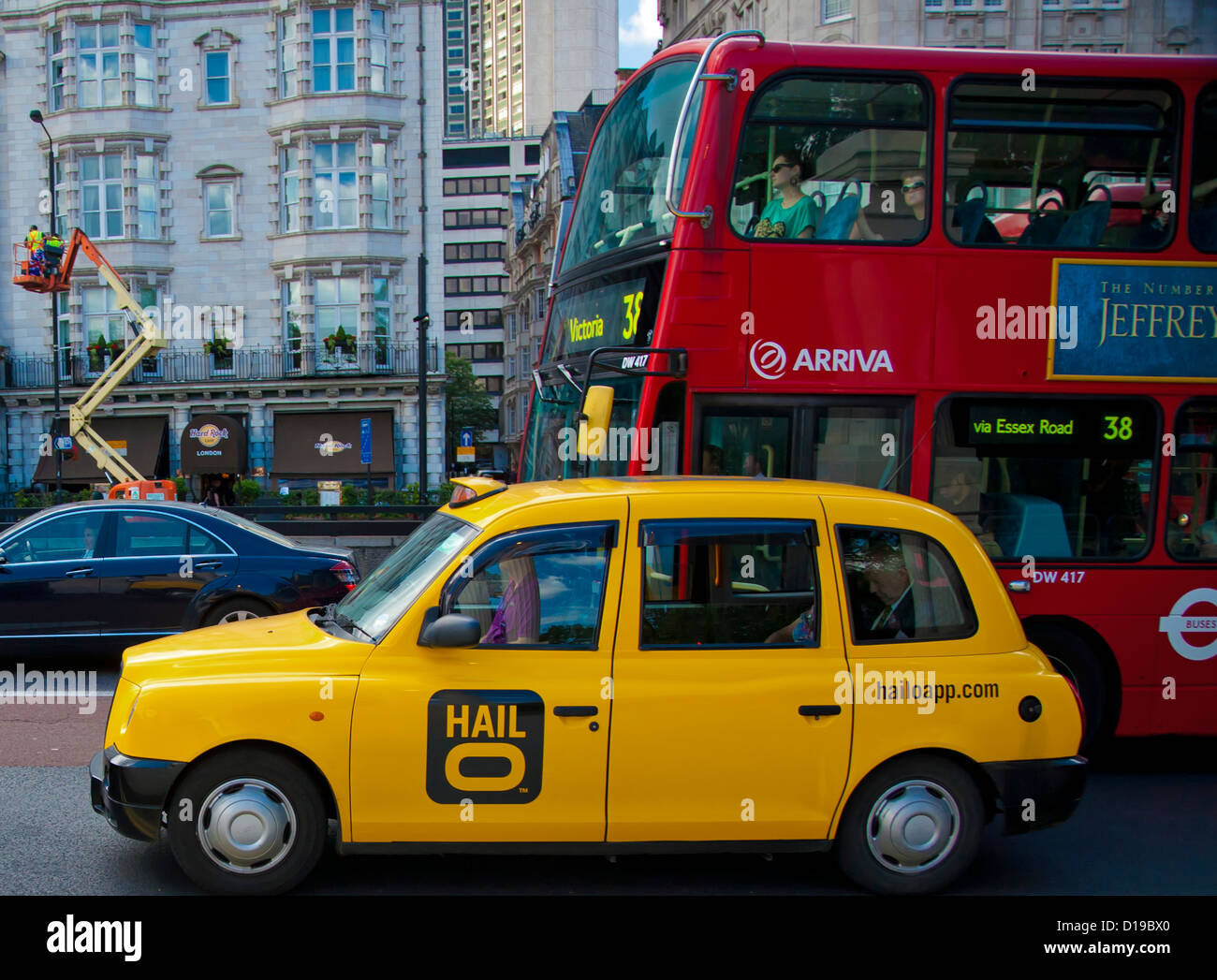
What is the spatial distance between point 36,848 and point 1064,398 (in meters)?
6.28

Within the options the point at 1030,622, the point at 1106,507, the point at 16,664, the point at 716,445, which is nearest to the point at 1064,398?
the point at 1106,507

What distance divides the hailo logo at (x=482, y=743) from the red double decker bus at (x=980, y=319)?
105 inches

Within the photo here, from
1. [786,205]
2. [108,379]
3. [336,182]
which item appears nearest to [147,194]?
[336,182]

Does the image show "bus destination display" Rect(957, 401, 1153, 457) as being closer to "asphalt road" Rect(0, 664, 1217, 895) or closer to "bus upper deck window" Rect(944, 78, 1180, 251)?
"bus upper deck window" Rect(944, 78, 1180, 251)

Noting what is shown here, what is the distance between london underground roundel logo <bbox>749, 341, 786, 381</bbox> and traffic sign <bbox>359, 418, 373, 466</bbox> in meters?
25.2

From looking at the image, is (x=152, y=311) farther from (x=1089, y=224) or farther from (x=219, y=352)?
(x=1089, y=224)

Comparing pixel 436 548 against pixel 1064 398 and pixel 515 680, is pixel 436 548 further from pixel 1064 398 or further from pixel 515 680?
pixel 1064 398

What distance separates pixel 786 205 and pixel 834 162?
44 centimetres

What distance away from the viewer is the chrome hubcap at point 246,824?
4.13 meters

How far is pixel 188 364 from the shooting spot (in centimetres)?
Result: 3525

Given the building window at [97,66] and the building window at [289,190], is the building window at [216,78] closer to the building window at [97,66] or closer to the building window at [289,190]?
the building window at [97,66]

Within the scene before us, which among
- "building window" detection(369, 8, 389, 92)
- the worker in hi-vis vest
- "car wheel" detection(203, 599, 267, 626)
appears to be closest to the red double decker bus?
"car wheel" detection(203, 599, 267, 626)

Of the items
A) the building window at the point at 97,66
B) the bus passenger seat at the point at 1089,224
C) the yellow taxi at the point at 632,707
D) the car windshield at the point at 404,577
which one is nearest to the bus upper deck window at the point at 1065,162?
the bus passenger seat at the point at 1089,224

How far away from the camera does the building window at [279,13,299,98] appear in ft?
110
